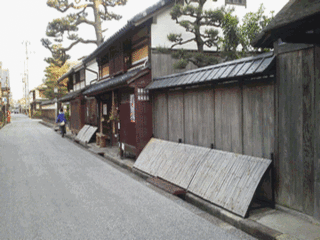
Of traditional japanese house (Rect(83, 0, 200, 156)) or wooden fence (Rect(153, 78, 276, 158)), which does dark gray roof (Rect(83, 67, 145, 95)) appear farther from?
wooden fence (Rect(153, 78, 276, 158))

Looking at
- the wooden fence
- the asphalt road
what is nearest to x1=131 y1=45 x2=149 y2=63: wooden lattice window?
the wooden fence

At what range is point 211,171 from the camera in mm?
6789

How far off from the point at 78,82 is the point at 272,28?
89.1 feet

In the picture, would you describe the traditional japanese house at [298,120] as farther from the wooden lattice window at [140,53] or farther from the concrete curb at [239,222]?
the wooden lattice window at [140,53]

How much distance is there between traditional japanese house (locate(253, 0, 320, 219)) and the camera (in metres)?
4.73

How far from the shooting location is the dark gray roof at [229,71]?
559 centimetres

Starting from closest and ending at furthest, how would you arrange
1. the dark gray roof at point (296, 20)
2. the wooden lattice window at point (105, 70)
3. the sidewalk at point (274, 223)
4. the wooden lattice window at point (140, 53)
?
the dark gray roof at point (296, 20) < the sidewalk at point (274, 223) < the wooden lattice window at point (140, 53) < the wooden lattice window at point (105, 70)

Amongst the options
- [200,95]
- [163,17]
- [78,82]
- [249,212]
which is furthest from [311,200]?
[78,82]

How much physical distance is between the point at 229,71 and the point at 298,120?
2009 mm

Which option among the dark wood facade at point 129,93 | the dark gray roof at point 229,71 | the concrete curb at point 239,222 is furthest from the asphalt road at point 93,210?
the dark gray roof at point 229,71

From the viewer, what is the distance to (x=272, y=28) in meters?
3.81

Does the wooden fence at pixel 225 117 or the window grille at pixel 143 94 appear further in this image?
the window grille at pixel 143 94

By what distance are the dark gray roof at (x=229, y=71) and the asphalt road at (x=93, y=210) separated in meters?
3.00

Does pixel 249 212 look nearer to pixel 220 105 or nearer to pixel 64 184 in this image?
pixel 220 105
